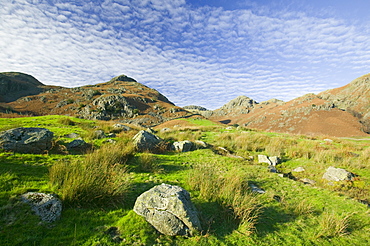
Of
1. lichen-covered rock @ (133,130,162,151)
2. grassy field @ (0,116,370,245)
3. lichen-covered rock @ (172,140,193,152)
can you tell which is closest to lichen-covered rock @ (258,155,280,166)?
grassy field @ (0,116,370,245)

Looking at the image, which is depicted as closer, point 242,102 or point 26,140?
point 26,140

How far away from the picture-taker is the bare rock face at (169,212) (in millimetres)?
2943

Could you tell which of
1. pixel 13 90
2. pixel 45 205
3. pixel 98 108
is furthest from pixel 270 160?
pixel 13 90

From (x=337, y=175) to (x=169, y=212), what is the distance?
29.0 feet

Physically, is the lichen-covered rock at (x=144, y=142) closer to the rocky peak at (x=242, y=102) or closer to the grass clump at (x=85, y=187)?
the grass clump at (x=85, y=187)

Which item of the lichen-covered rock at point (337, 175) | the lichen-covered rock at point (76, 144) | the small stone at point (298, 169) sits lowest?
the small stone at point (298, 169)

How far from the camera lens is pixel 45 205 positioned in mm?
2818

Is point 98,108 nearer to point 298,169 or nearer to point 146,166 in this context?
point 146,166

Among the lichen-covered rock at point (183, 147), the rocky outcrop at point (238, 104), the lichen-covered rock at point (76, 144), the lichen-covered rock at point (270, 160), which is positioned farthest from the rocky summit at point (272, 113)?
the rocky outcrop at point (238, 104)

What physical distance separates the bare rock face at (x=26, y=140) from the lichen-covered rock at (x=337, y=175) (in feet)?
41.1

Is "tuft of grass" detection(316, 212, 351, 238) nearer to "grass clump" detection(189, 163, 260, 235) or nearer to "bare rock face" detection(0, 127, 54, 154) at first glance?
"grass clump" detection(189, 163, 260, 235)

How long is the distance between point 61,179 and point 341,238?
6478 mm

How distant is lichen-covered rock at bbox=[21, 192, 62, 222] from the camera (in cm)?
271

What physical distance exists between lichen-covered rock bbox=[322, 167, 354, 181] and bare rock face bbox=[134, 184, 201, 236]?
8.06 metres
